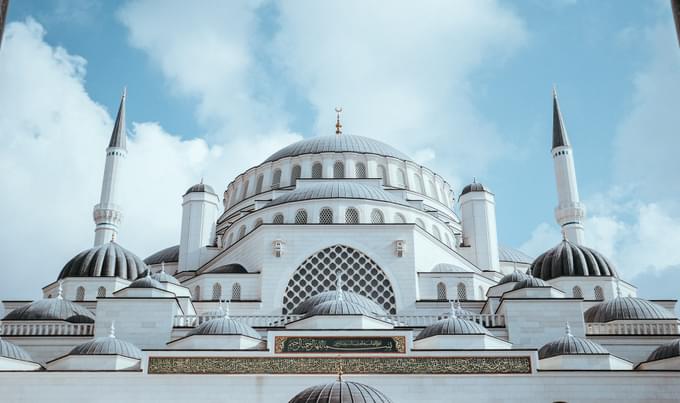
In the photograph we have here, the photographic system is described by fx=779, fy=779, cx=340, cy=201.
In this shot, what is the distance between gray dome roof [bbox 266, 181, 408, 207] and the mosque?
0.29 feet

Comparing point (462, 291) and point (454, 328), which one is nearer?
point (454, 328)

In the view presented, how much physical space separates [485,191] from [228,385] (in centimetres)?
1512

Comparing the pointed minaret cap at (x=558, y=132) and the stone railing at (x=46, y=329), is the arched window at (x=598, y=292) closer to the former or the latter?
the pointed minaret cap at (x=558, y=132)

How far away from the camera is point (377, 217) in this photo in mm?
25750

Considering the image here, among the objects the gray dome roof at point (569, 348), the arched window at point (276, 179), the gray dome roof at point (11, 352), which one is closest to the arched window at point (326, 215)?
the arched window at point (276, 179)

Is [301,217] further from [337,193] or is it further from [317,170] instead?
[317,170]

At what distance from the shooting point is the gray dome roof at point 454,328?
18688mm

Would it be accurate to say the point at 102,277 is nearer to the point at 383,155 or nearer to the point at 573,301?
the point at 383,155

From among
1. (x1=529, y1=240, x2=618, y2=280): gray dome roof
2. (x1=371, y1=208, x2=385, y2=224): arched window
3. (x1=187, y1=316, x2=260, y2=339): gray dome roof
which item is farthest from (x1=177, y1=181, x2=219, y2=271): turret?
(x1=529, y1=240, x2=618, y2=280): gray dome roof

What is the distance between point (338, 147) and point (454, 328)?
14332mm

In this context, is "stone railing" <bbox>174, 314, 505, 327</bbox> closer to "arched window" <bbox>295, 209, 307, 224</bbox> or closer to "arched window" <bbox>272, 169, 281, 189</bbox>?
"arched window" <bbox>295, 209, 307, 224</bbox>

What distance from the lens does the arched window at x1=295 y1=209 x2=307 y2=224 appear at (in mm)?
25359

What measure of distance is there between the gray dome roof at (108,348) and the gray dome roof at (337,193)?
879 centimetres

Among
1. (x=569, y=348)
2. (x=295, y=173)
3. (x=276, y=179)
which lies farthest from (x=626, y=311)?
(x=276, y=179)
